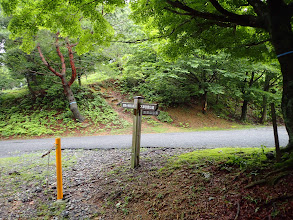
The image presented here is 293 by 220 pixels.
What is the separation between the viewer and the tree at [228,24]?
2.88 m

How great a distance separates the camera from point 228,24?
3.88 metres

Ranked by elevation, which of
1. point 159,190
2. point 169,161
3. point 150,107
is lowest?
point 159,190

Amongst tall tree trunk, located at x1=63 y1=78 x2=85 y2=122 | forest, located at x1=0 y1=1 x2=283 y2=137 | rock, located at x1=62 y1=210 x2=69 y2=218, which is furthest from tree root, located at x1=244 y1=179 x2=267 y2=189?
tall tree trunk, located at x1=63 y1=78 x2=85 y2=122

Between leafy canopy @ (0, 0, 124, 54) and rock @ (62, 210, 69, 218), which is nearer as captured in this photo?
rock @ (62, 210, 69, 218)

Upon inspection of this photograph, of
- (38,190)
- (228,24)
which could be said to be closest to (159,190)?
(38,190)

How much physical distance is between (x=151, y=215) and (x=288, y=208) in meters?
1.74

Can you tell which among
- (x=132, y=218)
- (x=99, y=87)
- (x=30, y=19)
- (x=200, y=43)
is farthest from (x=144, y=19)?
(x=99, y=87)

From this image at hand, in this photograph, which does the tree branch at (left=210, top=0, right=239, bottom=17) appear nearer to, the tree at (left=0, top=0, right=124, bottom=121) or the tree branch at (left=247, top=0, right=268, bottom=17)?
the tree branch at (left=247, top=0, right=268, bottom=17)

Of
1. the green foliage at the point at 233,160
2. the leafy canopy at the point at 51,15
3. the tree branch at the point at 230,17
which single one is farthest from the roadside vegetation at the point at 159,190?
the leafy canopy at the point at 51,15

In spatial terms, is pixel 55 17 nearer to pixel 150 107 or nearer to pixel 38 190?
pixel 150 107

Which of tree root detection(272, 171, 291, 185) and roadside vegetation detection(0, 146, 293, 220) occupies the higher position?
tree root detection(272, 171, 291, 185)

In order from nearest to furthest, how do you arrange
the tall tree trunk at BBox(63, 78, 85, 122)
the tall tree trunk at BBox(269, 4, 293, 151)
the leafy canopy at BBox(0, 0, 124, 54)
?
the tall tree trunk at BBox(269, 4, 293, 151), the leafy canopy at BBox(0, 0, 124, 54), the tall tree trunk at BBox(63, 78, 85, 122)

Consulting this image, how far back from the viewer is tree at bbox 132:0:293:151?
2875mm

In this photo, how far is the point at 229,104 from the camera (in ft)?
55.6
